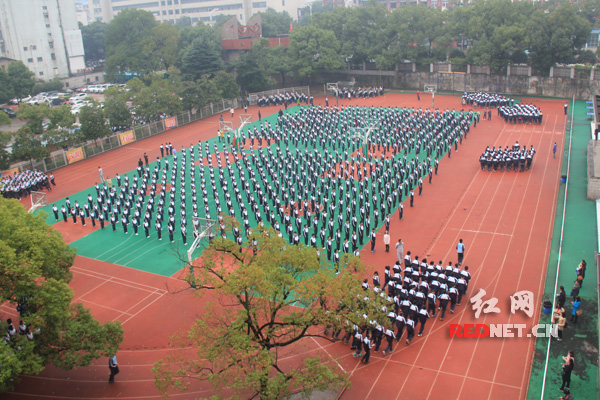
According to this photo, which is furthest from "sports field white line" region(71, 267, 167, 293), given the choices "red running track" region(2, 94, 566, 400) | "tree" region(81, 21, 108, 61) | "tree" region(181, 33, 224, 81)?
"tree" region(81, 21, 108, 61)

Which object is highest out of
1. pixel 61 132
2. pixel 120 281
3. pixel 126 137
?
pixel 61 132

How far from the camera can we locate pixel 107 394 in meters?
12.5

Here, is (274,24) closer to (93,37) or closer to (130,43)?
(130,43)

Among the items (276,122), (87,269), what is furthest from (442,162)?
(87,269)

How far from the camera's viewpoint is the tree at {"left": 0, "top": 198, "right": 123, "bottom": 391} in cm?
1085

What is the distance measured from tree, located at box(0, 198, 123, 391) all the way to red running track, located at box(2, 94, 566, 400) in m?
1.51

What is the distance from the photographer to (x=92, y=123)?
107 feet

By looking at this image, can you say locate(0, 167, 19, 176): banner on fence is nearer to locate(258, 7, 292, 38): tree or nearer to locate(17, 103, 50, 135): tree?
locate(17, 103, 50, 135): tree

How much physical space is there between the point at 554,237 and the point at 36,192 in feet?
76.1

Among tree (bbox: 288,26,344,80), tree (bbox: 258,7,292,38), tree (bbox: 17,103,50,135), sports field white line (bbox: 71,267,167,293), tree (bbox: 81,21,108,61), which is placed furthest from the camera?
tree (bbox: 81,21,108,61)

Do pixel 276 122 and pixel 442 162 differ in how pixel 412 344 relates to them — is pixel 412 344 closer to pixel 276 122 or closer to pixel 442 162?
pixel 442 162

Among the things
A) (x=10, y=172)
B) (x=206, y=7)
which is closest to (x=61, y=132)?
(x=10, y=172)

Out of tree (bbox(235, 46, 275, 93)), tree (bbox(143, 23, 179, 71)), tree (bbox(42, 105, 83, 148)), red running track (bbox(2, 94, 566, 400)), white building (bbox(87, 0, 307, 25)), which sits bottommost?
red running track (bbox(2, 94, 566, 400))

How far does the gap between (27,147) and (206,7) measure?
59.9m
